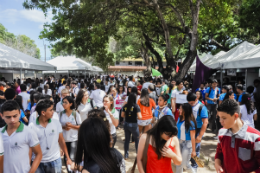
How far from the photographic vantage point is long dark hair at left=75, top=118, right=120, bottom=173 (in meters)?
1.56

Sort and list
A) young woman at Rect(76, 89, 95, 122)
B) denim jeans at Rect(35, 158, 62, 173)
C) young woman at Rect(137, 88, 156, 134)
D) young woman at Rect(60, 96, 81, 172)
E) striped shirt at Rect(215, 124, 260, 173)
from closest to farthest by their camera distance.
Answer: striped shirt at Rect(215, 124, 260, 173) → denim jeans at Rect(35, 158, 62, 173) → young woman at Rect(60, 96, 81, 172) → young woman at Rect(76, 89, 95, 122) → young woman at Rect(137, 88, 156, 134)

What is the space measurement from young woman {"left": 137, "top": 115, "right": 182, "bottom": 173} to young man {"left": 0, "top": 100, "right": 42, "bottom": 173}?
1.36 metres

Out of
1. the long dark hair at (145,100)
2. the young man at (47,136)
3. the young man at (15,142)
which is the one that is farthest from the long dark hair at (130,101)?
the young man at (15,142)

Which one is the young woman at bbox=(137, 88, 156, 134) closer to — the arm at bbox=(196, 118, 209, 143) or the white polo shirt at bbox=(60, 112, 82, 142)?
the arm at bbox=(196, 118, 209, 143)

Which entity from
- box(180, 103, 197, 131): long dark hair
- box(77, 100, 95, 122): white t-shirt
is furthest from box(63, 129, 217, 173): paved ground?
box(180, 103, 197, 131): long dark hair

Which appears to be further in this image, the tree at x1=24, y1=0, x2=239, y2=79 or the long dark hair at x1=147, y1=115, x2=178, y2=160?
the tree at x1=24, y1=0, x2=239, y2=79

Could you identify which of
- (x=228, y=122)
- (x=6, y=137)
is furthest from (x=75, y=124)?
(x=228, y=122)

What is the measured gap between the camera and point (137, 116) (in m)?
4.69

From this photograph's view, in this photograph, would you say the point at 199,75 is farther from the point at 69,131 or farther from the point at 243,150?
Result: the point at 243,150

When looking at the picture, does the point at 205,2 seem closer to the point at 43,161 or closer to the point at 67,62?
the point at 43,161

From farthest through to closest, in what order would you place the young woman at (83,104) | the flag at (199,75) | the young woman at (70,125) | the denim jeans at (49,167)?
the flag at (199,75) < the young woman at (83,104) < the young woman at (70,125) < the denim jeans at (49,167)

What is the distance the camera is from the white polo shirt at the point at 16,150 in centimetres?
225

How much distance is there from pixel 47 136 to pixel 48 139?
5 cm

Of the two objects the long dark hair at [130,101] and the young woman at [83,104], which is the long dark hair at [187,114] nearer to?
the long dark hair at [130,101]
